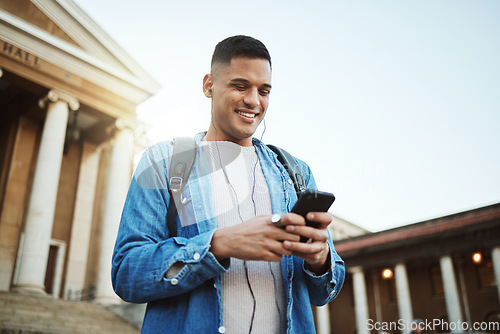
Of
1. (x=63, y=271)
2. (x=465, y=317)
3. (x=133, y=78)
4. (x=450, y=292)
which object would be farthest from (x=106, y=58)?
(x=465, y=317)

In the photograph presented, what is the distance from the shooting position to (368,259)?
3017 cm

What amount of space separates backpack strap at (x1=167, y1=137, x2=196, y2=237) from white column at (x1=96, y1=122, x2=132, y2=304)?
17583 millimetres

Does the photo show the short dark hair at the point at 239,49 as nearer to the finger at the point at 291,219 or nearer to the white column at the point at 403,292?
the finger at the point at 291,219

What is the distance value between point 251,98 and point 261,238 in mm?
653

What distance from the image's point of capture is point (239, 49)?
1764 mm

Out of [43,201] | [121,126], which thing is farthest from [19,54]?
[43,201]

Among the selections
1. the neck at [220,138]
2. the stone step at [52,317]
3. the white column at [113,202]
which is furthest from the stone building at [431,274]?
the neck at [220,138]

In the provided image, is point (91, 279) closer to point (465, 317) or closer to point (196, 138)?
point (196, 138)

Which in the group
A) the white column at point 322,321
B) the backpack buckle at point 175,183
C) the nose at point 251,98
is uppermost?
the nose at point 251,98

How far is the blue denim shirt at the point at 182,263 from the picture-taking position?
4.62 ft

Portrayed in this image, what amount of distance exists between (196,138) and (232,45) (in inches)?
17.2

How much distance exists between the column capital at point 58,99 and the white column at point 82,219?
14.2ft

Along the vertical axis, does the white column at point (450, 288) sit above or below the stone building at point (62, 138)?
below

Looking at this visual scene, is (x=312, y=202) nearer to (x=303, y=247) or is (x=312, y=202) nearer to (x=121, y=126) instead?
(x=303, y=247)
